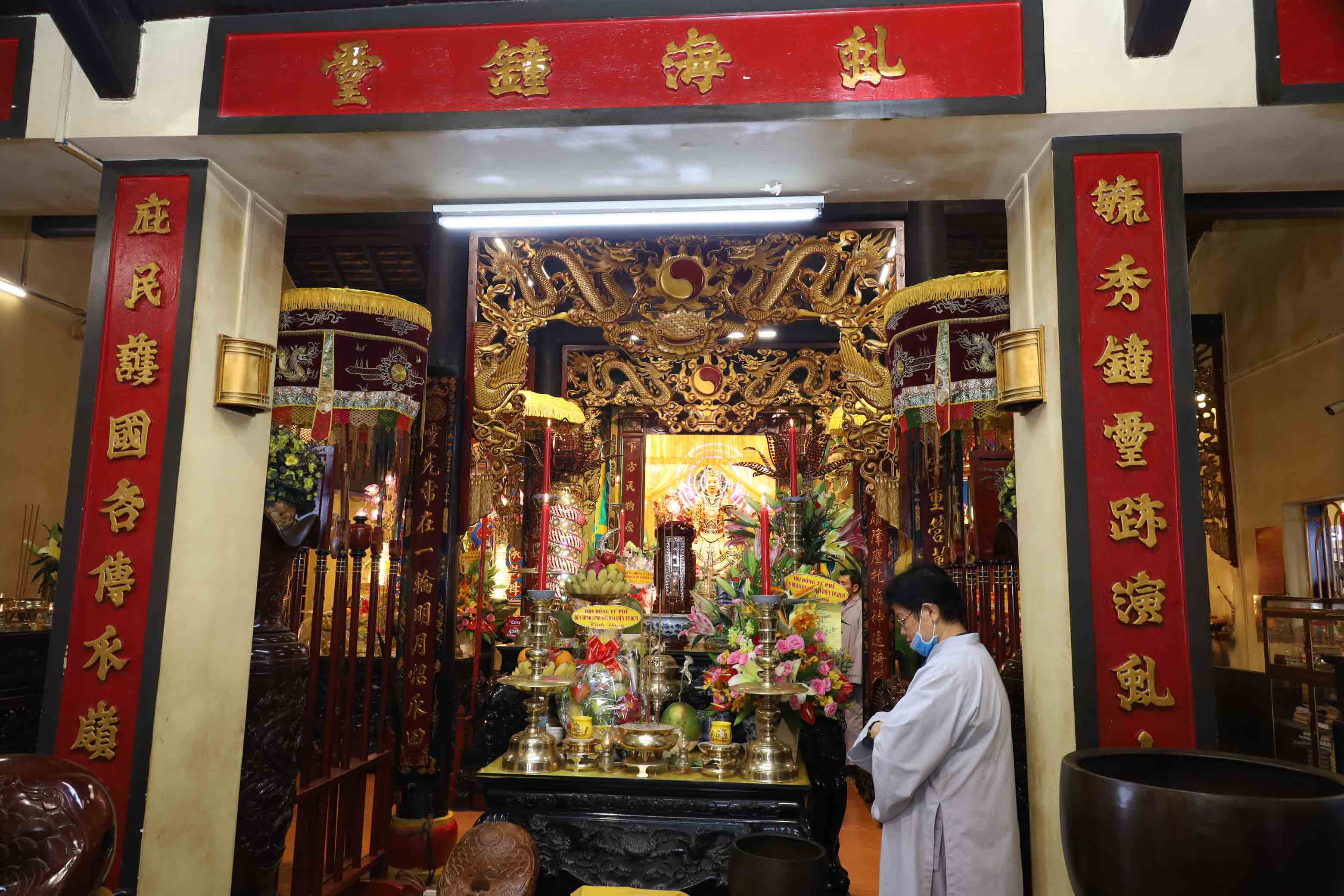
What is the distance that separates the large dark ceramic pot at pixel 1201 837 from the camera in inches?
58.1

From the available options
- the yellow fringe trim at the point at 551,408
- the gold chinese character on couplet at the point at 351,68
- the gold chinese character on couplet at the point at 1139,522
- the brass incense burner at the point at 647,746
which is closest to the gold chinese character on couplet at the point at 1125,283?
the gold chinese character on couplet at the point at 1139,522

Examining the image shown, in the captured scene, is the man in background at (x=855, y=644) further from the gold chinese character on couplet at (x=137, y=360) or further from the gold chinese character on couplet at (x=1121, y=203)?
the gold chinese character on couplet at (x=137, y=360)

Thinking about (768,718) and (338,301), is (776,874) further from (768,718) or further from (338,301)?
(338,301)

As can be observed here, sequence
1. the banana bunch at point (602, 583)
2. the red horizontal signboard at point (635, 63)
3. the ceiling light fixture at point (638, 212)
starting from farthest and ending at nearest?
the banana bunch at point (602, 583) < the ceiling light fixture at point (638, 212) < the red horizontal signboard at point (635, 63)

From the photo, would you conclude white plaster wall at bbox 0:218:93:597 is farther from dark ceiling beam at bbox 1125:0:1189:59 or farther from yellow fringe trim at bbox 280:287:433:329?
dark ceiling beam at bbox 1125:0:1189:59

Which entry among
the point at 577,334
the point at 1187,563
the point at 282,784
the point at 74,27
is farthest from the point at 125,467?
the point at 577,334

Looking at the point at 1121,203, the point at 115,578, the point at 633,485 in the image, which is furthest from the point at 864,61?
the point at 633,485

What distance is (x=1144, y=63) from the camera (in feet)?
8.04

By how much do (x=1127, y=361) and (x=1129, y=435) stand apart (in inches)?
8.0

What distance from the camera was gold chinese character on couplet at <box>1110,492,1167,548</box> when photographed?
7.86ft

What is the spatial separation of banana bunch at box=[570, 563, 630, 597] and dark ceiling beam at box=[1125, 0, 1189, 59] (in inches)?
85.3

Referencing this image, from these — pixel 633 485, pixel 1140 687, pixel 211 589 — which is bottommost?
pixel 1140 687

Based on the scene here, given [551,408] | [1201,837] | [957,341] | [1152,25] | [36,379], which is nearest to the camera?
[1201,837]

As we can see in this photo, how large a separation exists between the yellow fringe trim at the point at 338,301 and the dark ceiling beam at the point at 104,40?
1.01 meters
